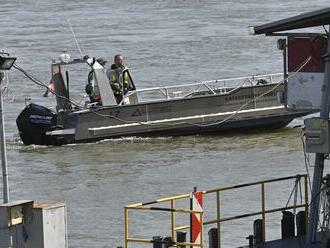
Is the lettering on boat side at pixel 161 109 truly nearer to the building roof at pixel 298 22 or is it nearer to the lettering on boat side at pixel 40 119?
the lettering on boat side at pixel 40 119

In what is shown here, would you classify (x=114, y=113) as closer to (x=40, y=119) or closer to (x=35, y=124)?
(x=40, y=119)

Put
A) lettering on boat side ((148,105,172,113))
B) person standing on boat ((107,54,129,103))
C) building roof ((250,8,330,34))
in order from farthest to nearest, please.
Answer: lettering on boat side ((148,105,172,113)), person standing on boat ((107,54,129,103)), building roof ((250,8,330,34))

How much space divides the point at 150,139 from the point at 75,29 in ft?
67.9

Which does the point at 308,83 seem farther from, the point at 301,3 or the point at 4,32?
the point at 301,3

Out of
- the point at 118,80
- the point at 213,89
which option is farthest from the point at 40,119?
the point at 213,89

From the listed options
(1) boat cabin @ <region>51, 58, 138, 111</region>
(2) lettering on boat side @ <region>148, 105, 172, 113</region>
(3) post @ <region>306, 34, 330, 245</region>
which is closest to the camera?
(3) post @ <region>306, 34, 330, 245</region>

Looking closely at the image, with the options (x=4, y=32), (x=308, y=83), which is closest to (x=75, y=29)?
(x=4, y=32)

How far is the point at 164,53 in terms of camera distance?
39156 millimetres

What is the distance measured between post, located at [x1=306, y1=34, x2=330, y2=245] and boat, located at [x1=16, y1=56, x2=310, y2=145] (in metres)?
14.1

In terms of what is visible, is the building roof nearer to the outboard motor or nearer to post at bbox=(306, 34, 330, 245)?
post at bbox=(306, 34, 330, 245)

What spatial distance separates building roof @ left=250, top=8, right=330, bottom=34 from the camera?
12493mm

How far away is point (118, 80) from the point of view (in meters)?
27.5

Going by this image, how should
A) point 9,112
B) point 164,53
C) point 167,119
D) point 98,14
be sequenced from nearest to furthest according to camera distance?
point 167,119, point 9,112, point 164,53, point 98,14

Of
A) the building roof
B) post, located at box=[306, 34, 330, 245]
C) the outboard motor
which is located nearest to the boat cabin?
the outboard motor
